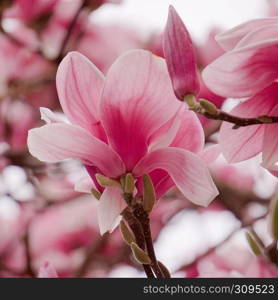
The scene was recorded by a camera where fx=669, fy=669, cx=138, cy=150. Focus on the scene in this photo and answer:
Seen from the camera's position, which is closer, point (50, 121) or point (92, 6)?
point (50, 121)

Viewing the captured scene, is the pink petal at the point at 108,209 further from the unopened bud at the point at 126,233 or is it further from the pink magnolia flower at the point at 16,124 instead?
the pink magnolia flower at the point at 16,124

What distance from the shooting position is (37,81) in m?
1.19

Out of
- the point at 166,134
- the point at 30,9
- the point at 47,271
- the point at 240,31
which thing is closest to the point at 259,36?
the point at 240,31

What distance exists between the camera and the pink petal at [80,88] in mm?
508

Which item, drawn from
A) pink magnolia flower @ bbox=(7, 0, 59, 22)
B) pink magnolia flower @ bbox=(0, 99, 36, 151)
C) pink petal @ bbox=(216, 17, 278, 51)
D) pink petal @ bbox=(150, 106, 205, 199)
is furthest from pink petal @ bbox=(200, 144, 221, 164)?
pink magnolia flower @ bbox=(0, 99, 36, 151)

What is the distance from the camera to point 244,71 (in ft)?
1.53

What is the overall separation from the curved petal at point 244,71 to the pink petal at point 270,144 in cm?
3

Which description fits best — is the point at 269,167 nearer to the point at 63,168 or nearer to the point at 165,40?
the point at 165,40

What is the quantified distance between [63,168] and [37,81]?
161mm

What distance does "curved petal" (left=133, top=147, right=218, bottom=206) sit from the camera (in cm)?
50

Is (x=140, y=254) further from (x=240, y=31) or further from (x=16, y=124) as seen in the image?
(x=16, y=124)

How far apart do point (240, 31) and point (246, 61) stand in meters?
0.02

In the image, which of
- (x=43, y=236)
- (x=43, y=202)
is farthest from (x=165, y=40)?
(x=43, y=236)

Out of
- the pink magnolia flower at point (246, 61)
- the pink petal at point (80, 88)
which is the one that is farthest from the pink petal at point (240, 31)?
the pink petal at point (80, 88)
